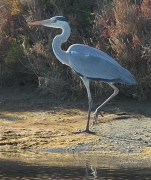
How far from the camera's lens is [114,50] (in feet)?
42.5

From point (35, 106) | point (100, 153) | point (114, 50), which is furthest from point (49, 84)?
point (100, 153)

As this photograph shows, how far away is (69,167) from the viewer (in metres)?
8.95

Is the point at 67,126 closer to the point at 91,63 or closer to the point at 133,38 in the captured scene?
the point at 91,63

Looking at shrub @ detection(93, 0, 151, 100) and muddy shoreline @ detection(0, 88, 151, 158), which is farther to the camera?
shrub @ detection(93, 0, 151, 100)

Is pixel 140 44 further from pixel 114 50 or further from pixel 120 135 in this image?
pixel 120 135

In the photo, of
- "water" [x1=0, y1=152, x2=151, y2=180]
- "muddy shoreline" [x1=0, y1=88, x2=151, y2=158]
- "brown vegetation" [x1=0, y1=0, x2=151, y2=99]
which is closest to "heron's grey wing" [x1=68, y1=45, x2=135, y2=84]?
"muddy shoreline" [x1=0, y1=88, x2=151, y2=158]

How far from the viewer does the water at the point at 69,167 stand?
8438mm

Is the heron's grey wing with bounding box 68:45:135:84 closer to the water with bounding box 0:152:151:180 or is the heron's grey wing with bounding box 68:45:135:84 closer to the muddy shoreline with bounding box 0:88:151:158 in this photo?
the muddy shoreline with bounding box 0:88:151:158

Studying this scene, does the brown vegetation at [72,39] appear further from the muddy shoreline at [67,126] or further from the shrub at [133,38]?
the muddy shoreline at [67,126]

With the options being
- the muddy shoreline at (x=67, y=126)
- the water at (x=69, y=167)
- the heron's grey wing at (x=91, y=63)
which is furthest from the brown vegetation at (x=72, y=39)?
the water at (x=69, y=167)

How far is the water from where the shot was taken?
332 inches

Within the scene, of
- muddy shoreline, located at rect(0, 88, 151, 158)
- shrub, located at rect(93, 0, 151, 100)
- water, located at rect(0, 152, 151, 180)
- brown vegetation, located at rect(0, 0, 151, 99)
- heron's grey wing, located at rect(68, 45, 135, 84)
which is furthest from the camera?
brown vegetation, located at rect(0, 0, 151, 99)

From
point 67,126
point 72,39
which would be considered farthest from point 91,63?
point 72,39

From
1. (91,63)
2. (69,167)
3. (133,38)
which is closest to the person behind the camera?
(69,167)
